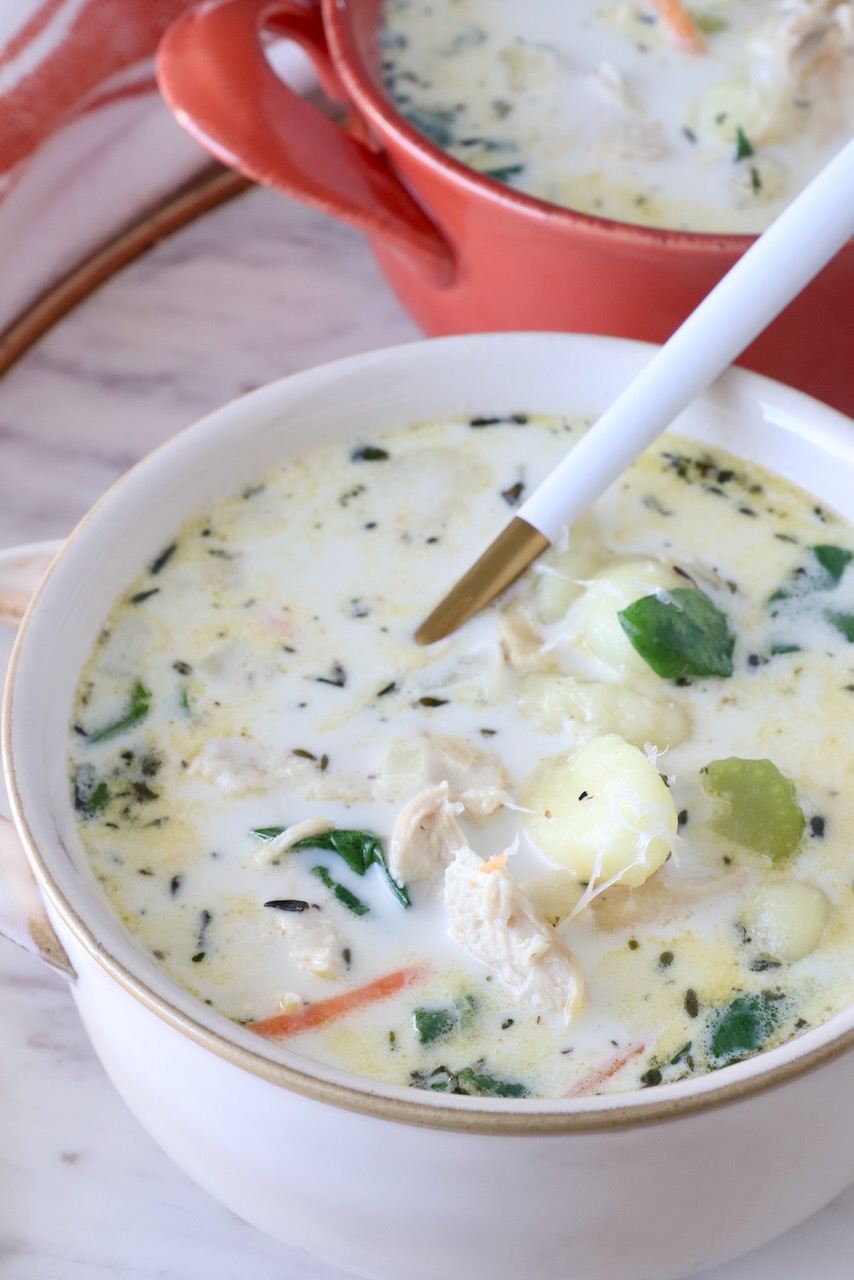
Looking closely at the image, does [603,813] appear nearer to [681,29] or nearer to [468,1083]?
[468,1083]

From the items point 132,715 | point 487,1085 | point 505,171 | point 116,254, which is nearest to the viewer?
point 487,1085

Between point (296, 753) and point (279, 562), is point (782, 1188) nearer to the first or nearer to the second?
point (296, 753)


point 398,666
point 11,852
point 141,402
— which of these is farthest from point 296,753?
point 141,402

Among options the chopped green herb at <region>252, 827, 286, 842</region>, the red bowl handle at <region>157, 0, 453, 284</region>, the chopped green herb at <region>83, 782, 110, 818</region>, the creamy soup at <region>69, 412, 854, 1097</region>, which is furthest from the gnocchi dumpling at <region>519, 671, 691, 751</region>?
the red bowl handle at <region>157, 0, 453, 284</region>

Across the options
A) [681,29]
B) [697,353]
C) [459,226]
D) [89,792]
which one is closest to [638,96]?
[681,29]

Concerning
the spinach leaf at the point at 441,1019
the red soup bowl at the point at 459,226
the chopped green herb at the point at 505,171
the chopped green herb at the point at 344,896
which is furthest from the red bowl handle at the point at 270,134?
the spinach leaf at the point at 441,1019

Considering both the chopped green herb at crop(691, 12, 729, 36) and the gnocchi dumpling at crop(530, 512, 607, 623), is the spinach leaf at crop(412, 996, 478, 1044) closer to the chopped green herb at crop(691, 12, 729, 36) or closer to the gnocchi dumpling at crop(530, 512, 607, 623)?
the gnocchi dumpling at crop(530, 512, 607, 623)
